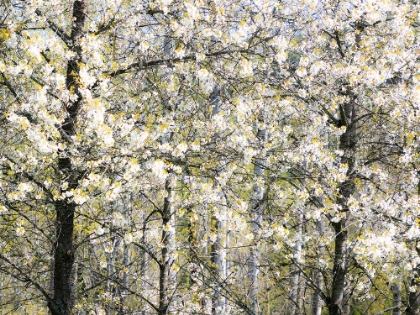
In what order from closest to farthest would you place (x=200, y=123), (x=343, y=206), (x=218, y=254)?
(x=200, y=123) < (x=343, y=206) < (x=218, y=254)

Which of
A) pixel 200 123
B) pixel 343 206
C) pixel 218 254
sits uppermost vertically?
pixel 200 123

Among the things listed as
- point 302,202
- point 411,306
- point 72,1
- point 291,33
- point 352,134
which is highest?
point 291,33

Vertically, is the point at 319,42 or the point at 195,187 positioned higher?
the point at 319,42

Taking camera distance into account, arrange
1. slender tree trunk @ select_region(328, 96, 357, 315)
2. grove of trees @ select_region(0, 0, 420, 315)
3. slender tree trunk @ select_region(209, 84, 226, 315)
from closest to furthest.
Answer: grove of trees @ select_region(0, 0, 420, 315)
slender tree trunk @ select_region(328, 96, 357, 315)
slender tree trunk @ select_region(209, 84, 226, 315)

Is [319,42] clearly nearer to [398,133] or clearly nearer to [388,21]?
[388,21]

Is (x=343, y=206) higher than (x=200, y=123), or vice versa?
(x=200, y=123)

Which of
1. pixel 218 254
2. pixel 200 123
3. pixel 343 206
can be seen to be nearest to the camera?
pixel 200 123

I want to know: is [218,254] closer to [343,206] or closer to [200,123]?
[343,206]

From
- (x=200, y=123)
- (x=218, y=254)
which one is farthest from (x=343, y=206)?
(x=200, y=123)

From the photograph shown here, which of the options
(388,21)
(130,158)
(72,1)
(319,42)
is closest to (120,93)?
(72,1)

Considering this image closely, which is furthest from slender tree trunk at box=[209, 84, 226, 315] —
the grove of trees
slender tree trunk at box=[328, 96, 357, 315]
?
slender tree trunk at box=[328, 96, 357, 315]

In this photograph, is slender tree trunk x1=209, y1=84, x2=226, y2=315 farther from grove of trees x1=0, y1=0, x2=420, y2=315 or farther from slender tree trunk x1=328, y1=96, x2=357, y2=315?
slender tree trunk x1=328, y1=96, x2=357, y2=315

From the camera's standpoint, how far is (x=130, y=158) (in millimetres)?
3908

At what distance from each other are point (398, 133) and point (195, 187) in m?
3.14
